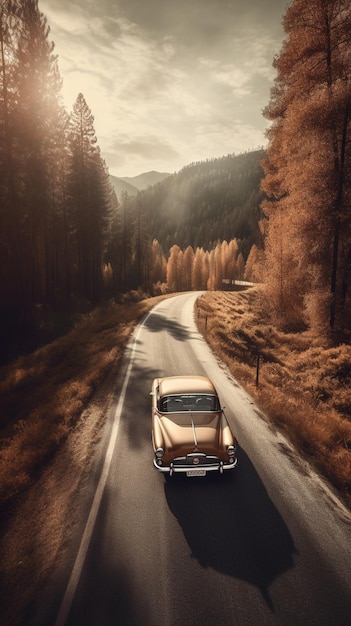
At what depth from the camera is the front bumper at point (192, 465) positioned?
7105mm

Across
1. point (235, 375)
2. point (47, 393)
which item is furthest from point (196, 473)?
point (47, 393)

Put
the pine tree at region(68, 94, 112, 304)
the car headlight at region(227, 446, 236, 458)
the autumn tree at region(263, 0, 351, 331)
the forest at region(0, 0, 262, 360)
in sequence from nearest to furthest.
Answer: the car headlight at region(227, 446, 236, 458)
the autumn tree at region(263, 0, 351, 331)
the forest at region(0, 0, 262, 360)
the pine tree at region(68, 94, 112, 304)

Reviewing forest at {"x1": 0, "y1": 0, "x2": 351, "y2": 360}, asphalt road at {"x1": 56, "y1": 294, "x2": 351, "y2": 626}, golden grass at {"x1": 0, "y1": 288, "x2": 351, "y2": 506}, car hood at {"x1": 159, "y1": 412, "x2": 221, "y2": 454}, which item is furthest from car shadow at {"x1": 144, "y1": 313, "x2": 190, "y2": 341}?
asphalt road at {"x1": 56, "y1": 294, "x2": 351, "y2": 626}

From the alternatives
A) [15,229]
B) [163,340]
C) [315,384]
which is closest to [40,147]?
[15,229]

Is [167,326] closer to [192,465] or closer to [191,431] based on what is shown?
[191,431]

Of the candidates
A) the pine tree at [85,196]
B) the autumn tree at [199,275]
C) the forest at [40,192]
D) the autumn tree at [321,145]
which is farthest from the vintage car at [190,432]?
the autumn tree at [199,275]

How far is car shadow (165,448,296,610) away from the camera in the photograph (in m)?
5.21

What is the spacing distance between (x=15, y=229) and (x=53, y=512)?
19.4m

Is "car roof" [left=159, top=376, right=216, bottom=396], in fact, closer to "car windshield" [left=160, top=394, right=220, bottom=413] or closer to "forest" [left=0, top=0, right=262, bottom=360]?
"car windshield" [left=160, top=394, right=220, bottom=413]

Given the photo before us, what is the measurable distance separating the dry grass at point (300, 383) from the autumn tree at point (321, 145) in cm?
269

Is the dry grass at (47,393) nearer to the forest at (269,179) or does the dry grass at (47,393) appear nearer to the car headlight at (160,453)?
the car headlight at (160,453)

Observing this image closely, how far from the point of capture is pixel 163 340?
20.1m

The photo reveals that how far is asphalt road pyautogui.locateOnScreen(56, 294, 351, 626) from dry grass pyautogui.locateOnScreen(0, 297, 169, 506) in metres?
2.00

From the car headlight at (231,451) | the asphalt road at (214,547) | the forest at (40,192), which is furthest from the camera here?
the forest at (40,192)
